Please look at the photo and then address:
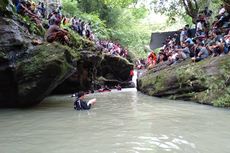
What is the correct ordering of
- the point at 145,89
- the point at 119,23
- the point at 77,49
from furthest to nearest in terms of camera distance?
the point at 119,23, the point at 145,89, the point at 77,49

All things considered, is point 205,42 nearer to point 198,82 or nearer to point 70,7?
point 198,82

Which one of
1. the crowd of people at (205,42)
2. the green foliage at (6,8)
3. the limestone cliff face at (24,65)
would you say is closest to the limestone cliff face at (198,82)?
the crowd of people at (205,42)

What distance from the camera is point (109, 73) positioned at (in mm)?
24656

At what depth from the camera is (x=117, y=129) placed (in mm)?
9531

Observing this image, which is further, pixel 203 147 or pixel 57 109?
pixel 57 109

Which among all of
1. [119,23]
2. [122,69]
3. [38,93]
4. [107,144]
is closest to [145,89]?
[122,69]

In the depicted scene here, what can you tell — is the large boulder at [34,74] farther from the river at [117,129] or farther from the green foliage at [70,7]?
the green foliage at [70,7]

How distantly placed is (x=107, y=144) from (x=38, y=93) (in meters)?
6.23

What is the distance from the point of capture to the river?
7586mm

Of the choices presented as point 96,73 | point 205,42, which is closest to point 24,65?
point 205,42

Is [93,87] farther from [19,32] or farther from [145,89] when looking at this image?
[19,32]

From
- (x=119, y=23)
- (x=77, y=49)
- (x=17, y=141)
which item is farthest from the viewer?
(x=119, y=23)

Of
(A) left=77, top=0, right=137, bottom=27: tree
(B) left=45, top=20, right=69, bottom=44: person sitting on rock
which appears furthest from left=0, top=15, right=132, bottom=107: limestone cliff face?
(A) left=77, top=0, right=137, bottom=27: tree

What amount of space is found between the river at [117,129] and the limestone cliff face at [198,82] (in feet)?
2.44
